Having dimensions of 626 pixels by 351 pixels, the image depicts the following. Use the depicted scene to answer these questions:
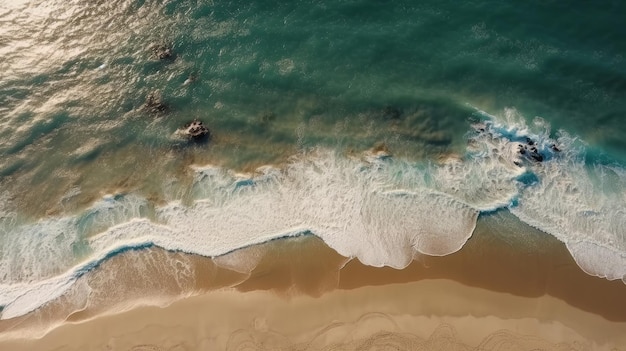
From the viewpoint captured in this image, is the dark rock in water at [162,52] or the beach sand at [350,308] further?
the dark rock in water at [162,52]

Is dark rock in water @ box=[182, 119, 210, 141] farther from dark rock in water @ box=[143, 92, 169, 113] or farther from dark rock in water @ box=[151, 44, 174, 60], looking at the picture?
dark rock in water @ box=[151, 44, 174, 60]

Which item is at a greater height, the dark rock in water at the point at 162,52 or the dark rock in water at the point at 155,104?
the dark rock in water at the point at 162,52

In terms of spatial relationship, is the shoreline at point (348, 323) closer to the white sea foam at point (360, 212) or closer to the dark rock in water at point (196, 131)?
the white sea foam at point (360, 212)

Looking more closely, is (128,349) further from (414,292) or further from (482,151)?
(482,151)

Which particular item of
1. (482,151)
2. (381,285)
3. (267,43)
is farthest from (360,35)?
(381,285)

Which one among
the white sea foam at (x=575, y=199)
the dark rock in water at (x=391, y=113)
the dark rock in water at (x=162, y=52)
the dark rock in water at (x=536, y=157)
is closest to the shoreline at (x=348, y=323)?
the white sea foam at (x=575, y=199)

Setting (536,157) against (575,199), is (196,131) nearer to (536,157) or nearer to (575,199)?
(536,157)

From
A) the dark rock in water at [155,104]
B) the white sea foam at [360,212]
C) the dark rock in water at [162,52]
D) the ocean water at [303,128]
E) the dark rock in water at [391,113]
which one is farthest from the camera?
the dark rock in water at [162,52]
